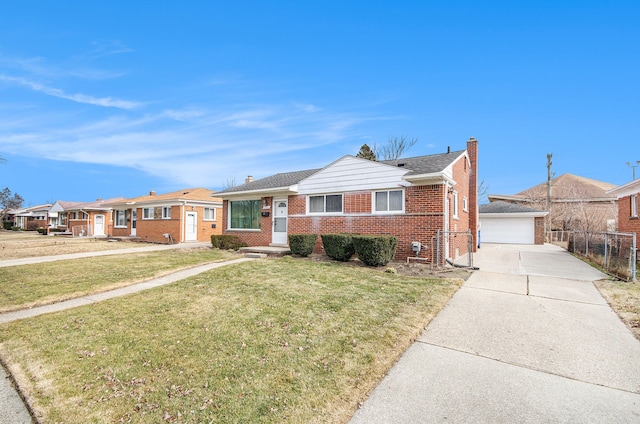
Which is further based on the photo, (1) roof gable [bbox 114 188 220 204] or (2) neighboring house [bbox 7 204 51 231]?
(2) neighboring house [bbox 7 204 51 231]

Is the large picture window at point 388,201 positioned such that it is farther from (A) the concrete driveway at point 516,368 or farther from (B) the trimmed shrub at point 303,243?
(A) the concrete driveway at point 516,368

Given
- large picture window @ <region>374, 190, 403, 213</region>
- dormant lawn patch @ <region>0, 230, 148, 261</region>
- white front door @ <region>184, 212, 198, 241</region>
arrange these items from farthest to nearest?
1. white front door @ <region>184, 212, 198, 241</region>
2. dormant lawn patch @ <region>0, 230, 148, 261</region>
3. large picture window @ <region>374, 190, 403, 213</region>

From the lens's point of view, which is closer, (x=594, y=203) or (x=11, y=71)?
(x=11, y=71)

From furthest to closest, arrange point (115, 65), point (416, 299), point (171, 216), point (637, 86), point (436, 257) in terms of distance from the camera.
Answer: point (171, 216), point (637, 86), point (115, 65), point (436, 257), point (416, 299)

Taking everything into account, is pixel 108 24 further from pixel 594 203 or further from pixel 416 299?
pixel 594 203

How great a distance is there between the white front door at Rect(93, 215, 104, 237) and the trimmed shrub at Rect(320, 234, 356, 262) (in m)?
31.2

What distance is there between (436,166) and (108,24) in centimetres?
1369

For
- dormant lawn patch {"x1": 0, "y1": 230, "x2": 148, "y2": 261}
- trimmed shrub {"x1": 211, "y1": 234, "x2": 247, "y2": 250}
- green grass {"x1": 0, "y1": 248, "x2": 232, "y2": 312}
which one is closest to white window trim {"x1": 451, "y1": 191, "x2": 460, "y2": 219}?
green grass {"x1": 0, "y1": 248, "x2": 232, "y2": 312}

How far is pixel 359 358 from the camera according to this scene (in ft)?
11.8

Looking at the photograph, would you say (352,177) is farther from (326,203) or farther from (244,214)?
(244,214)

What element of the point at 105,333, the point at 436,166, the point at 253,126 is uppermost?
the point at 253,126

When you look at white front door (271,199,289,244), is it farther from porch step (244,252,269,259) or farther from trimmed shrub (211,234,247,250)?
trimmed shrub (211,234,247,250)

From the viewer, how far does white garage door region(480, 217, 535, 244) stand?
2216 cm

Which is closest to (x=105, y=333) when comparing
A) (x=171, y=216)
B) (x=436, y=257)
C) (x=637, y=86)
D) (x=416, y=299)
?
(x=416, y=299)
